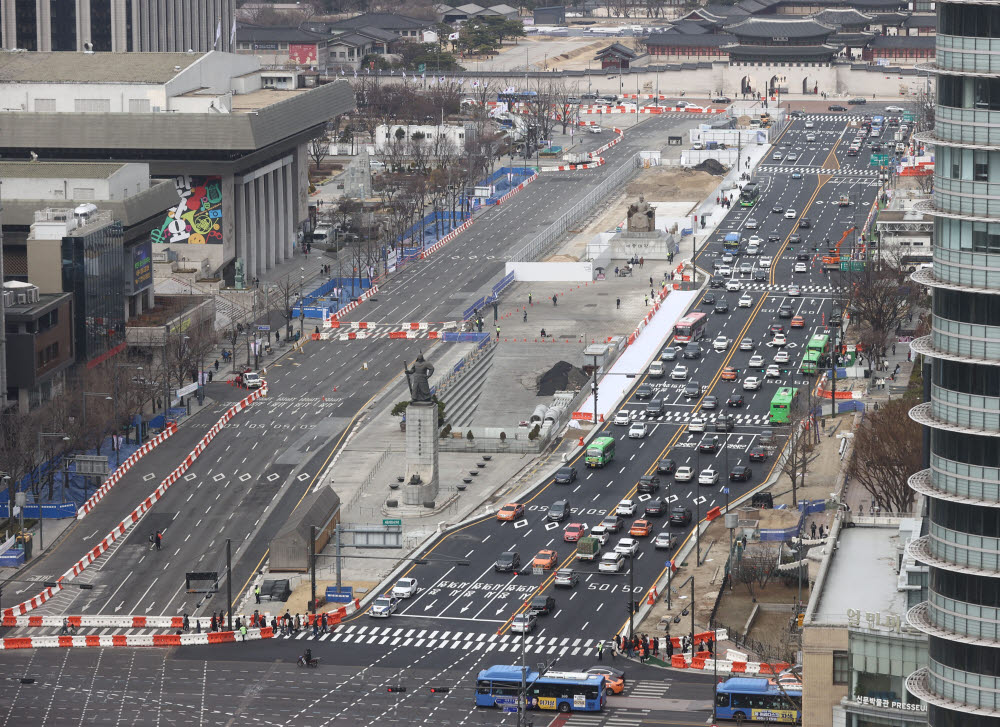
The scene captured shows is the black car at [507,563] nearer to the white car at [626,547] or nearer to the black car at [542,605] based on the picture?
the white car at [626,547]

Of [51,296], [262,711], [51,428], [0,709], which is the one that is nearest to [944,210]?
[262,711]

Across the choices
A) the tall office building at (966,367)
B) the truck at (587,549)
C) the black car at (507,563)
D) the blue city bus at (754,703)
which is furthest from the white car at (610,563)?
the tall office building at (966,367)

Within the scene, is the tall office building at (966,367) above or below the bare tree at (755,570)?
above

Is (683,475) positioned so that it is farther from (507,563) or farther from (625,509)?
(507,563)

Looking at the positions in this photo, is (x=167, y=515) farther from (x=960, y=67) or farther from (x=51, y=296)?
(x=960, y=67)

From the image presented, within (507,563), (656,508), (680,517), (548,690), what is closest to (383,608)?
(507,563)

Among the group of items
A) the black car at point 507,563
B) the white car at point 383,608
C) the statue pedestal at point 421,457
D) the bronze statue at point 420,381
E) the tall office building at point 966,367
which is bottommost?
the white car at point 383,608
